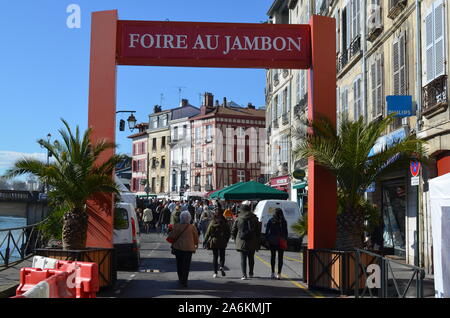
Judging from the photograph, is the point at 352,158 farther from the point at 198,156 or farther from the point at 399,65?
the point at 198,156

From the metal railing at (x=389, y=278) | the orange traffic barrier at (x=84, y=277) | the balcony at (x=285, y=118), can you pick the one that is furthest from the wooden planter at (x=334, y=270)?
the balcony at (x=285, y=118)

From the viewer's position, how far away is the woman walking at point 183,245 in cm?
1241

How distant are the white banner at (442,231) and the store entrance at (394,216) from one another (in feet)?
33.1

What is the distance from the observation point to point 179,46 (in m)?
13.1

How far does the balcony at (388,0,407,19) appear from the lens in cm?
1772

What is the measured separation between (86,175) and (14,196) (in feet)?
206

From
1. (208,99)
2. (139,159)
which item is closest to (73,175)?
(208,99)

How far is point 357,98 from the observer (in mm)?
Answer: 23141

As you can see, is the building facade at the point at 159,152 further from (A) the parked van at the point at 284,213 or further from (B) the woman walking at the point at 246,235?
(B) the woman walking at the point at 246,235

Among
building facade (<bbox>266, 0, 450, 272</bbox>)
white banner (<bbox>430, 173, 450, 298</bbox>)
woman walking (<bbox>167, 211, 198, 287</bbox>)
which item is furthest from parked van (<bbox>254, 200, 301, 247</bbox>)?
white banner (<bbox>430, 173, 450, 298</bbox>)

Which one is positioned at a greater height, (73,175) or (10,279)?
(73,175)

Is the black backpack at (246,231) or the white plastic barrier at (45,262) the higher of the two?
the black backpack at (246,231)

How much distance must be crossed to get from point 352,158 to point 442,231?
3.95 metres
